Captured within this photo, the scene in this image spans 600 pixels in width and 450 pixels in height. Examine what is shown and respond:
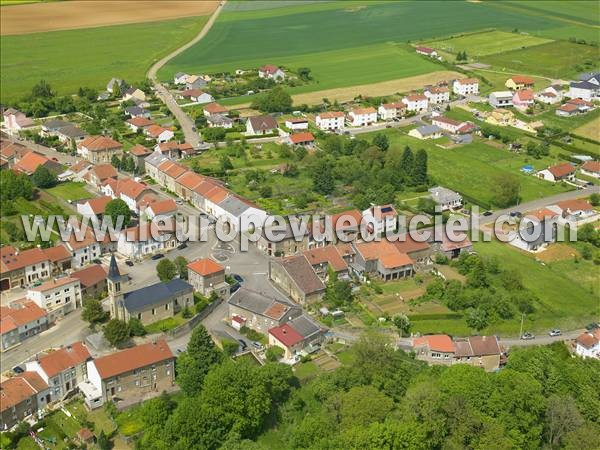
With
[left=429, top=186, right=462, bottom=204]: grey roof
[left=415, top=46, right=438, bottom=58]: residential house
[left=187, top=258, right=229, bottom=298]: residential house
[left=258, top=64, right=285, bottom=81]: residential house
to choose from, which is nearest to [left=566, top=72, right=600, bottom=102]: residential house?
[left=415, top=46, right=438, bottom=58]: residential house

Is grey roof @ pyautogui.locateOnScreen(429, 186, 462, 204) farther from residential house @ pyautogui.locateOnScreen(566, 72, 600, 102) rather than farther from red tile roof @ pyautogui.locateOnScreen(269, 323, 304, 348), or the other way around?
residential house @ pyautogui.locateOnScreen(566, 72, 600, 102)

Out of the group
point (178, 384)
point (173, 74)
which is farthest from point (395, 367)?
point (173, 74)

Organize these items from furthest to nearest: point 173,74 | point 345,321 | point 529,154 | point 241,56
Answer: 1. point 241,56
2. point 173,74
3. point 529,154
4. point 345,321

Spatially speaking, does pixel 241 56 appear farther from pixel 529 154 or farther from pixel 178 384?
pixel 178 384

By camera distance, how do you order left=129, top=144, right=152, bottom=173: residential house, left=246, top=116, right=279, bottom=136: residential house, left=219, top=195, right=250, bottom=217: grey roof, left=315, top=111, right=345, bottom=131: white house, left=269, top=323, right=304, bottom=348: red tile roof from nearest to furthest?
left=269, top=323, right=304, bottom=348: red tile roof
left=219, top=195, right=250, bottom=217: grey roof
left=129, top=144, right=152, bottom=173: residential house
left=246, top=116, right=279, bottom=136: residential house
left=315, top=111, right=345, bottom=131: white house

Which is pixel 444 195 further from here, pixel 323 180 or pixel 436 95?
pixel 436 95

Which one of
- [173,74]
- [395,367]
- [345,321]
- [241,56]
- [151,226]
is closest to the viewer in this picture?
[395,367]
